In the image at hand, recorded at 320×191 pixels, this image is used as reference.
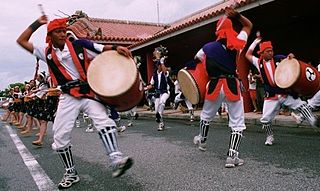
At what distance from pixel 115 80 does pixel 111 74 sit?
0.09 m

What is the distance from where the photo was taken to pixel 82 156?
5.71m

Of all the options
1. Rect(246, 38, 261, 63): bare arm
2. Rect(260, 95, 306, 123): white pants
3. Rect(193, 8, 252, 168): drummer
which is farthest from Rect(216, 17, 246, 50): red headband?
Rect(260, 95, 306, 123): white pants

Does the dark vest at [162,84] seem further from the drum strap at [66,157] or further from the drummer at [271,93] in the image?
the drum strap at [66,157]

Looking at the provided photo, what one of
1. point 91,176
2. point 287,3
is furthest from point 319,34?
point 91,176

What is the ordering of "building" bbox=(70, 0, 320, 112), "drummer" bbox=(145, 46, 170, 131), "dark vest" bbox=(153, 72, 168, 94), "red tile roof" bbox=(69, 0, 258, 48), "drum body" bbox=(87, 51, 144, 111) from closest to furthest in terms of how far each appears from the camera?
"drum body" bbox=(87, 51, 144, 111)
"building" bbox=(70, 0, 320, 112)
"drummer" bbox=(145, 46, 170, 131)
"dark vest" bbox=(153, 72, 168, 94)
"red tile roof" bbox=(69, 0, 258, 48)

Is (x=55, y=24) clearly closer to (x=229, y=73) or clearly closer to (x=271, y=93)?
(x=229, y=73)

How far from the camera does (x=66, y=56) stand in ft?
12.5

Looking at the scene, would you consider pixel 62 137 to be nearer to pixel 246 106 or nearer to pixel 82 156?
pixel 82 156

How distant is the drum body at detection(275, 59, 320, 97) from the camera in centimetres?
532

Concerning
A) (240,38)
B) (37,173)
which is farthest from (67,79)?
(240,38)

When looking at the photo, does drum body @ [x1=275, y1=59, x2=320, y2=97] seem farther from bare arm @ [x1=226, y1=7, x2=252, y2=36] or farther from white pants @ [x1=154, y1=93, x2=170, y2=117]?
white pants @ [x1=154, y1=93, x2=170, y2=117]

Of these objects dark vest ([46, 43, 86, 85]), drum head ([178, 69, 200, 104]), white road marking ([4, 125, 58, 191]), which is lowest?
white road marking ([4, 125, 58, 191])

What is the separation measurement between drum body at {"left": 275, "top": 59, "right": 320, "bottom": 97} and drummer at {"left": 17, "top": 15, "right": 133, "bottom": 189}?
282cm

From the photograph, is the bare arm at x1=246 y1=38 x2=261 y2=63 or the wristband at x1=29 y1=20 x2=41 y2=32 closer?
the wristband at x1=29 y1=20 x2=41 y2=32
